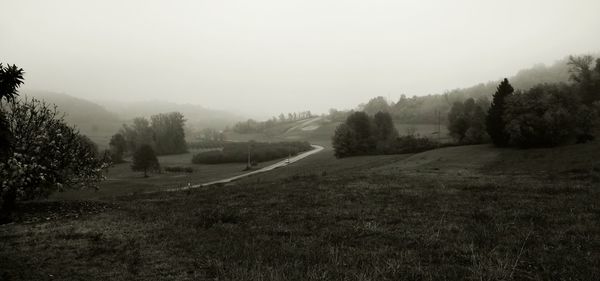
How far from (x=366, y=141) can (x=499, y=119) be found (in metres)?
41.9

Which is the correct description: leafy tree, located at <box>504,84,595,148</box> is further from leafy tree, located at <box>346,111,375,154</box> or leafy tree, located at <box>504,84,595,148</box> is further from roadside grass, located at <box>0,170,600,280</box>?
roadside grass, located at <box>0,170,600,280</box>

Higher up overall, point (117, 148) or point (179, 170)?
point (117, 148)

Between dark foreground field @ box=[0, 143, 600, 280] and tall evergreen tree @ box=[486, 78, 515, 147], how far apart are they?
5879 centimetres

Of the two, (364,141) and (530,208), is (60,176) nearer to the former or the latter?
(530,208)

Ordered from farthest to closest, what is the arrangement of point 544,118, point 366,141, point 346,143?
1. point 366,141
2. point 346,143
3. point 544,118

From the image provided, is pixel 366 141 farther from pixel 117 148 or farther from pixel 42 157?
pixel 117 148

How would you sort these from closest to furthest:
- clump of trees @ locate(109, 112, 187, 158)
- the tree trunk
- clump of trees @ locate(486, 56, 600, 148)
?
the tree trunk
clump of trees @ locate(486, 56, 600, 148)
clump of trees @ locate(109, 112, 187, 158)

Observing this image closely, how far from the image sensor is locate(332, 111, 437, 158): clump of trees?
4087 inches

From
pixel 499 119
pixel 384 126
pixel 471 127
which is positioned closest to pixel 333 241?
pixel 499 119

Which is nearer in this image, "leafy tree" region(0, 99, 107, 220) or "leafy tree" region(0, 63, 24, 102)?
"leafy tree" region(0, 63, 24, 102)

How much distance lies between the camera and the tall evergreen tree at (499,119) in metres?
75.9

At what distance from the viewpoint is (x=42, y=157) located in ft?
76.7

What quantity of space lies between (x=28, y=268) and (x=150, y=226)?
611cm

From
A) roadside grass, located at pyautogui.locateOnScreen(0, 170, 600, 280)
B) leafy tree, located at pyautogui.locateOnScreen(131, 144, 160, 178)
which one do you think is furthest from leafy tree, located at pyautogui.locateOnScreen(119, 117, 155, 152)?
roadside grass, located at pyautogui.locateOnScreen(0, 170, 600, 280)
